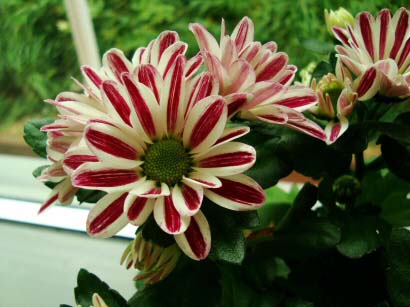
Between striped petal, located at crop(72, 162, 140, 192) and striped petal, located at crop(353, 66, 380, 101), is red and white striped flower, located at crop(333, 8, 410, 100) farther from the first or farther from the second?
striped petal, located at crop(72, 162, 140, 192)

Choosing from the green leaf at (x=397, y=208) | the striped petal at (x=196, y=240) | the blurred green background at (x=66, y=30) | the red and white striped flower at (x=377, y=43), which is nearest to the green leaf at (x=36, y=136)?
the striped petal at (x=196, y=240)

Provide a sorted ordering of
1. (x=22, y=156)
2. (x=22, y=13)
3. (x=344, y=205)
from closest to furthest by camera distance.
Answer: (x=344, y=205) → (x=22, y=156) → (x=22, y=13)

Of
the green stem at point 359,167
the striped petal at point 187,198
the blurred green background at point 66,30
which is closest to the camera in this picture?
the striped petal at point 187,198

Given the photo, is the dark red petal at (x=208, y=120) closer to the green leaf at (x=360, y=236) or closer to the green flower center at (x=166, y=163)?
the green flower center at (x=166, y=163)

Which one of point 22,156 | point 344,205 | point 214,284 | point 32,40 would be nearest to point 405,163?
point 344,205

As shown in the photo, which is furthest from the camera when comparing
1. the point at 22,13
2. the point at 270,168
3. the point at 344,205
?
the point at 22,13

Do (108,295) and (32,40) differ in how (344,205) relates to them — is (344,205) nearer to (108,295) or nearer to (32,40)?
(108,295)
